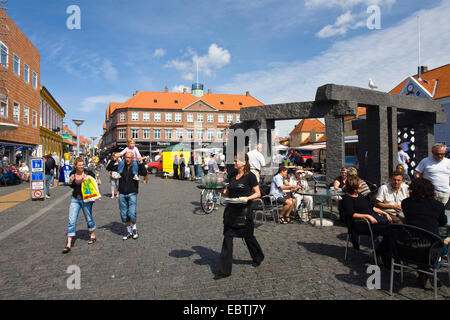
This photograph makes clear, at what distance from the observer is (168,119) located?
66750mm

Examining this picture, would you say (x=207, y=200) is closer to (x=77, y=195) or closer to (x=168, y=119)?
(x=77, y=195)

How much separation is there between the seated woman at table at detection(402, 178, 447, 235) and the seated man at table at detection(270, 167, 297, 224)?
11.8ft

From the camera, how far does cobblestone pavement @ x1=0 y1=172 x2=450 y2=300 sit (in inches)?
144

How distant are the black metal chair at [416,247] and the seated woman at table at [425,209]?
1.42 ft

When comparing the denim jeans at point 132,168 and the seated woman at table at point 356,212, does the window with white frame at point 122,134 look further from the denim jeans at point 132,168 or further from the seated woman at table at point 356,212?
the seated woman at table at point 356,212

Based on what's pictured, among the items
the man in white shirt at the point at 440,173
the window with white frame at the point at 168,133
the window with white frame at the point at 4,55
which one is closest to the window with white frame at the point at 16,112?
the window with white frame at the point at 4,55

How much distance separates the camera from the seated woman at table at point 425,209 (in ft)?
12.5

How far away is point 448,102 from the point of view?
24.8 metres

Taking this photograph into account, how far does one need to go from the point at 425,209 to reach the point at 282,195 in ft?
12.9

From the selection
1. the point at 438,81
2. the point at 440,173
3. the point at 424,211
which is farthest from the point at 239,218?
the point at 438,81

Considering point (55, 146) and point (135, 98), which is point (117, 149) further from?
point (55, 146)

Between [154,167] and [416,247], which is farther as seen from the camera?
[154,167]

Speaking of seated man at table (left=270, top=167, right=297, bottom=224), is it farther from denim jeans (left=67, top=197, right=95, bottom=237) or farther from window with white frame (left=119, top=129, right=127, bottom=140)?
window with white frame (left=119, top=129, right=127, bottom=140)

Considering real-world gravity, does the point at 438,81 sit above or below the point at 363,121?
above
